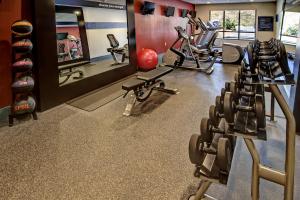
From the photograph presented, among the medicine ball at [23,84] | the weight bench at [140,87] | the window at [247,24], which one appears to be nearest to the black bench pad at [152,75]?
the weight bench at [140,87]

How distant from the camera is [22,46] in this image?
9.89 feet

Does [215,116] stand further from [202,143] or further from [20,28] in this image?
[20,28]

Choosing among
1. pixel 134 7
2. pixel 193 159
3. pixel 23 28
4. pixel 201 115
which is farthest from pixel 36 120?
pixel 134 7

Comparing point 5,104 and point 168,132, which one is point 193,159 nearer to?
point 168,132

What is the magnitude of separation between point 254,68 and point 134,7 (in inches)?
201

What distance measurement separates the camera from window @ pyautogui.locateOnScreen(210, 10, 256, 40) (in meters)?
11.5

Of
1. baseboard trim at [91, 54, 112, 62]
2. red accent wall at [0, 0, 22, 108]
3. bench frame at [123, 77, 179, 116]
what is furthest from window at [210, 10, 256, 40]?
red accent wall at [0, 0, 22, 108]

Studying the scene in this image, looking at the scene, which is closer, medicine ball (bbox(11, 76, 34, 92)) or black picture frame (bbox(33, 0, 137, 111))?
medicine ball (bbox(11, 76, 34, 92))

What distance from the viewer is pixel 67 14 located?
167 inches

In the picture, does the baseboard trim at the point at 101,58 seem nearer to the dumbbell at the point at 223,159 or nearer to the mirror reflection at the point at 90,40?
the mirror reflection at the point at 90,40

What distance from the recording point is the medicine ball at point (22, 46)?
9.87ft

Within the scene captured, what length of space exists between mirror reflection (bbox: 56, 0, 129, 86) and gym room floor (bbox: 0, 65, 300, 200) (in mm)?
1016

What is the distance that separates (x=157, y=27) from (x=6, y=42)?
17.5ft

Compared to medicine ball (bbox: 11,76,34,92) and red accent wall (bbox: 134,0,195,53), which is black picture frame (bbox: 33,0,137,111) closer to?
medicine ball (bbox: 11,76,34,92)
